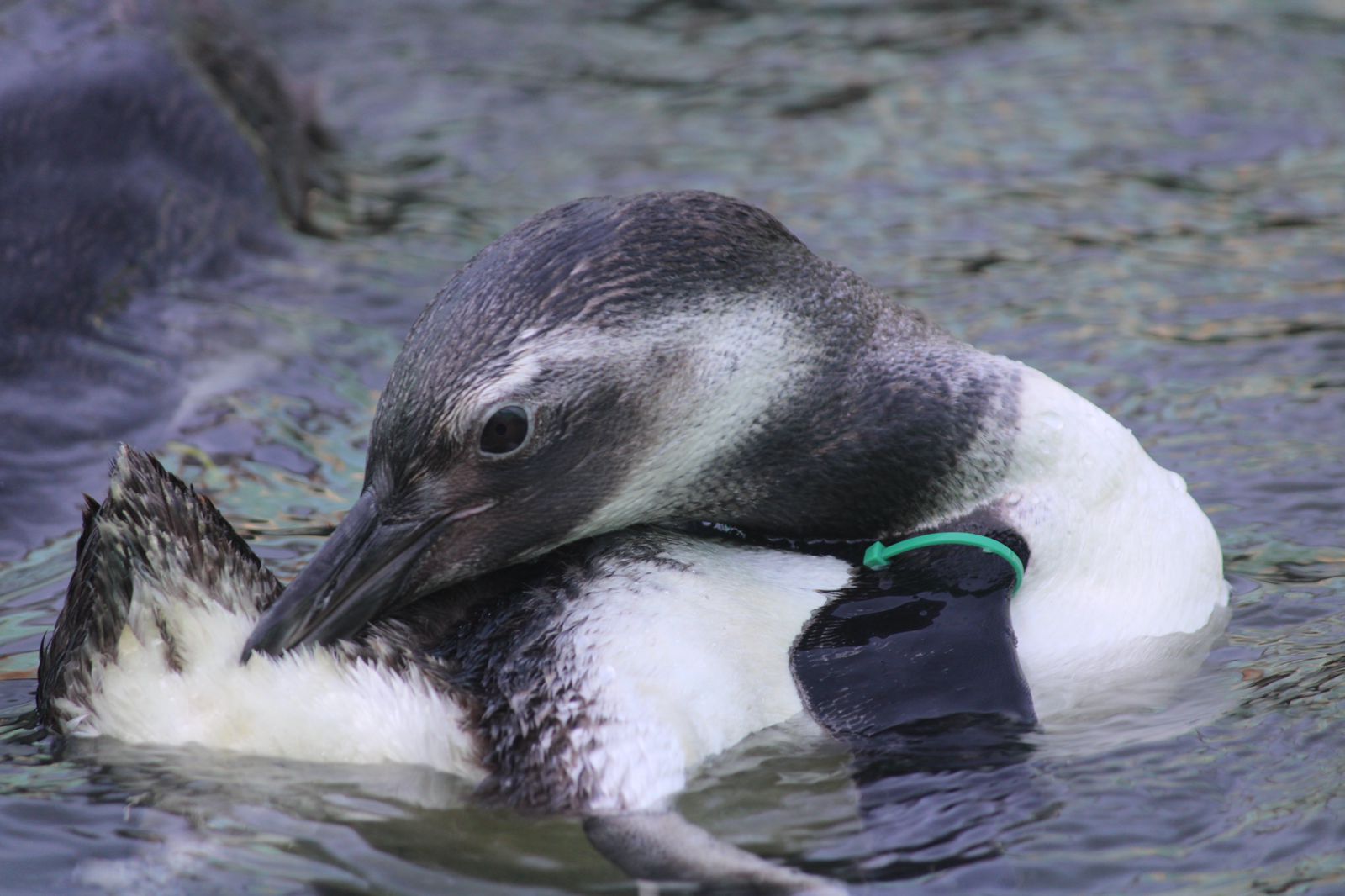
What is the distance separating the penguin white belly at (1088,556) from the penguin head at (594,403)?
38 centimetres

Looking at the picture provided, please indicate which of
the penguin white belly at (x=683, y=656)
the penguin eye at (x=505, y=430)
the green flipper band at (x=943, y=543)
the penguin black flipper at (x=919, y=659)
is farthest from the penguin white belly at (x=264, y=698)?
the green flipper band at (x=943, y=543)

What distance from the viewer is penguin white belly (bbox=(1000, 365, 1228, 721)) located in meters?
3.91

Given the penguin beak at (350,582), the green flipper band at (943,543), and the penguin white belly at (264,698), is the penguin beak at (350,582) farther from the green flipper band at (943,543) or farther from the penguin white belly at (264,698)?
the green flipper band at (943,543)

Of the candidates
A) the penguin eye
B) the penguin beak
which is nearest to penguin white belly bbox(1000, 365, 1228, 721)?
the penguin eye

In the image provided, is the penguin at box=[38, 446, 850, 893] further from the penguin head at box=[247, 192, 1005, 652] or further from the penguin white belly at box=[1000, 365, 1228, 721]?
the penguin white belly at box=[1000, 365, 1228, 721]

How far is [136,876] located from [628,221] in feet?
5.11

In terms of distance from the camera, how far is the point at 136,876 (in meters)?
3.33

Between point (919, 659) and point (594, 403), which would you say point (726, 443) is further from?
point (919, 659)

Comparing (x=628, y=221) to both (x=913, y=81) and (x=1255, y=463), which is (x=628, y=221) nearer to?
(x=1255, y=463)

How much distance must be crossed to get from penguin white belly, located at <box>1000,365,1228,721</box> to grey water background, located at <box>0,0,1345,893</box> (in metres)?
0.14

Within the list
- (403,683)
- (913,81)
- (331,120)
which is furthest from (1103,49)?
(403,683)

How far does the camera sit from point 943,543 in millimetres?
3930

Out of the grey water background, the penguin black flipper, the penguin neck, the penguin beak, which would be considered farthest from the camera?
the penguin neck

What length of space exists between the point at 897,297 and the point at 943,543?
2529 mm
